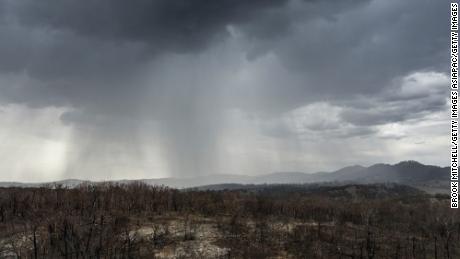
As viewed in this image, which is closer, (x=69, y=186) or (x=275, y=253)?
(x=275, y=253)

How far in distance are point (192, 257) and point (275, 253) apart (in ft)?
30.1

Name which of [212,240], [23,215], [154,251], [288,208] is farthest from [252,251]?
[288,208]

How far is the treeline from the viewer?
37.6m

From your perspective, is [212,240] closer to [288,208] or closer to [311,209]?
[288,208]

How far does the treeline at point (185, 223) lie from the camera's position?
3759cm

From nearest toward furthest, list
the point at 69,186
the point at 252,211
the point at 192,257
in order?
the point at 192,257 → the point at 252,211 → the point at 69,186

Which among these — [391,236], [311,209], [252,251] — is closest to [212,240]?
[252,251]

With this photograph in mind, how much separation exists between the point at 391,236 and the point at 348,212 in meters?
37.6

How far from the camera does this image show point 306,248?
4456 centimetres

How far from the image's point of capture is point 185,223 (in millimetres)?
50594

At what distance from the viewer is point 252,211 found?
8325cm

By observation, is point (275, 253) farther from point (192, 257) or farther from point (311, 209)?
point (311, 209)

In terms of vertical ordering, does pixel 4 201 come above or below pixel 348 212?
above

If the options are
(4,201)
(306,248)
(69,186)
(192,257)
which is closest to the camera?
(192,257)
